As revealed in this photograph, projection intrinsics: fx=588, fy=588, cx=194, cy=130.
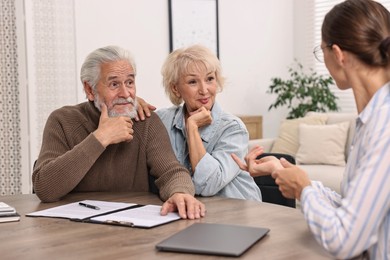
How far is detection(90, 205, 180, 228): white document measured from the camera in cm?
169

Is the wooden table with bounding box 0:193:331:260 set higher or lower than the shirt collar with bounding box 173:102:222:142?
lower

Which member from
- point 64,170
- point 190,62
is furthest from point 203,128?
point 64,170

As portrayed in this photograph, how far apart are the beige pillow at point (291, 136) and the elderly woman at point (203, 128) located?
2815 millimetres

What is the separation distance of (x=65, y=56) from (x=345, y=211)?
387 centimetres

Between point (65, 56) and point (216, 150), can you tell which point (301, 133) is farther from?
point (216, 150)

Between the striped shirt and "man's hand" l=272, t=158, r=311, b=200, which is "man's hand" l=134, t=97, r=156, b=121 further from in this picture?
the striped shirt

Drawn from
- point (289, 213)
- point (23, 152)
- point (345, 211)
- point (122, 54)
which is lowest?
point (23, 152)

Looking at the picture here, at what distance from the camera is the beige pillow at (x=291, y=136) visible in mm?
5328

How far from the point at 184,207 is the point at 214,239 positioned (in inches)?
14.4

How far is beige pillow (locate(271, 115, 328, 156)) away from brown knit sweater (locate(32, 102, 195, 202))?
303 cm

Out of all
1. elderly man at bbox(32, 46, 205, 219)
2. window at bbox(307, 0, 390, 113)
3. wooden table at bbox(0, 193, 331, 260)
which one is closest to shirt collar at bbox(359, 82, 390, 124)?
wooden table at bbox(0, 193, 331, 260)

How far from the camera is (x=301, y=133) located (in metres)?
5.20

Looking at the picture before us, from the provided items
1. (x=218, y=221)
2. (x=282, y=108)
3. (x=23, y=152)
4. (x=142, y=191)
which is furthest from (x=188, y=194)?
(x=282, y=108)

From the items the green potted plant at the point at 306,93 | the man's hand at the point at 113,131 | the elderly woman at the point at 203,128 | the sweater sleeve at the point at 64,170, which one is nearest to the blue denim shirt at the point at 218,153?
the elderly woman at the point at 203,128
